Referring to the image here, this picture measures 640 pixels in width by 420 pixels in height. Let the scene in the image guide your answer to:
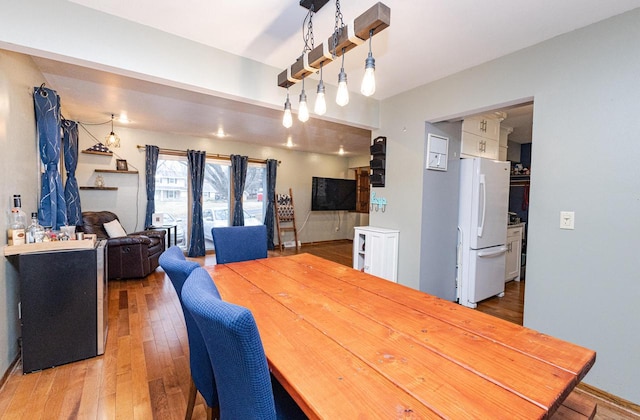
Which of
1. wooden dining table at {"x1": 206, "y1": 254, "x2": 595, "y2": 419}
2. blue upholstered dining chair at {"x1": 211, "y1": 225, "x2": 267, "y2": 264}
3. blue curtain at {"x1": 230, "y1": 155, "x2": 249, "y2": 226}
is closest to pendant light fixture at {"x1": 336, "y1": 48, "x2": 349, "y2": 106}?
wooden dining table at {"x1": 206, "y1": 254, "x2": 595, "y2": 419}

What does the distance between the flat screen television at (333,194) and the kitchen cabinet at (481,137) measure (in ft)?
13.5

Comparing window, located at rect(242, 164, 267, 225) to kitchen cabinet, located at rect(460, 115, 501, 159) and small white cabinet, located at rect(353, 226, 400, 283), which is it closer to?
small white cabinet, located at rect(353, 226, 400, 283)

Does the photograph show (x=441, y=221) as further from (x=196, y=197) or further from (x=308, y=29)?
(x=196, y=197)

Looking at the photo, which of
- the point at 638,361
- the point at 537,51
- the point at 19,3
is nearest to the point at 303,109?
the point at 19,3

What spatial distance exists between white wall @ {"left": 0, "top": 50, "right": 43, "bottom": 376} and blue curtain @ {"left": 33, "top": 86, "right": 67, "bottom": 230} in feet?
0.18

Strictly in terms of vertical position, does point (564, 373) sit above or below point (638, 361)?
above

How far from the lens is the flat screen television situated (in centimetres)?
711

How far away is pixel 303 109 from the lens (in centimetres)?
178

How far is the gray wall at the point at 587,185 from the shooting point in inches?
68.9

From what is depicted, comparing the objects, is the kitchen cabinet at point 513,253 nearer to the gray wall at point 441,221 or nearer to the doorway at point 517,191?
the doorway at point 517,191

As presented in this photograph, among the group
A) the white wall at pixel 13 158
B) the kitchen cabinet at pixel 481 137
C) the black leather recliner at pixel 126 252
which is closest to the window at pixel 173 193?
the black leather recliner at pixel 126 252

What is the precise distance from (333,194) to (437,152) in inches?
173

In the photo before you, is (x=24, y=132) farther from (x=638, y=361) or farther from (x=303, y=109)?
(x=638, y=361)

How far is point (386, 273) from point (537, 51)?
238 cm
